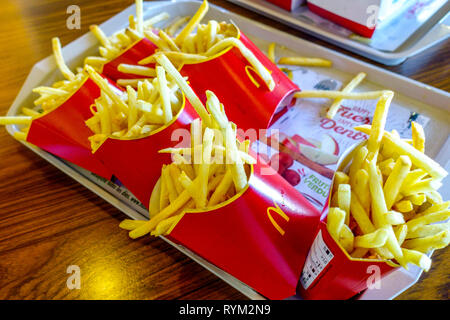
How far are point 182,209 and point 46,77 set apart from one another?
107 centimetres

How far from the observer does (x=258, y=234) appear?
84 centimetres

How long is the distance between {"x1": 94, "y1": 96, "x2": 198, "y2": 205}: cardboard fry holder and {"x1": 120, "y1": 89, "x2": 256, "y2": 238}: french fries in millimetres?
68

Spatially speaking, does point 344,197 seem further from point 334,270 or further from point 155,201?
point 155,201

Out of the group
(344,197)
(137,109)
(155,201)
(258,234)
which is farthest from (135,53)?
(344,197)

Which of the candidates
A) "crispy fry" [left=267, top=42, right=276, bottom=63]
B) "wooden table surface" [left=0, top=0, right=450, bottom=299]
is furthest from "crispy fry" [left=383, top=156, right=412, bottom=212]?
"crispy fry" [left=267, top=42, right=276, bottom=63]

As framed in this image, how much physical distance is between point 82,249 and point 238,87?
708 mm

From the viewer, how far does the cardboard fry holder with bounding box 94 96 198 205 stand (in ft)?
3.16

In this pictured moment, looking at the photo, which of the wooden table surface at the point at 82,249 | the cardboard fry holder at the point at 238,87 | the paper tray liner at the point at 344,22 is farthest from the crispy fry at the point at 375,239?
the paper tray liner at the point at 344,22

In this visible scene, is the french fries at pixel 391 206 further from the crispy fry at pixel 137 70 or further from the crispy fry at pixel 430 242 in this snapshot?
the crispy fry at pixel 137 70

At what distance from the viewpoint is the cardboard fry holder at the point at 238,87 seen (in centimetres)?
121

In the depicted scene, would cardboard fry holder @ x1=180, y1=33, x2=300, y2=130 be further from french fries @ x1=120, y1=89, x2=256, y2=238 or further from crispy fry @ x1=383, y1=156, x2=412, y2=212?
crispy fry @ x1=383, y1=156, x2=412, y2=212

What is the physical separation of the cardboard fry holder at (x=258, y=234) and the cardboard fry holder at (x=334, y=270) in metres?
0.05
